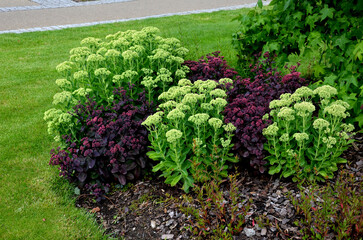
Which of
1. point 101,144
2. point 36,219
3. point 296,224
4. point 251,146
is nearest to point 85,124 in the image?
point 101,144

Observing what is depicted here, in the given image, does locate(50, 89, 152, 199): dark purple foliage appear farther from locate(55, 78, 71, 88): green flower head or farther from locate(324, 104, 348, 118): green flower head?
locate(324, 104, 348, 118): green flower head

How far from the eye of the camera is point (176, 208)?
3.59 meters

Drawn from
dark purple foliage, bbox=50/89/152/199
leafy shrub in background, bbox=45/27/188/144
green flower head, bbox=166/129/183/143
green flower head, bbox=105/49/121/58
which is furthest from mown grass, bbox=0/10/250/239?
green flower head, bbox=105/49/121/58

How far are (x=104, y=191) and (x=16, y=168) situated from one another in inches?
53.8

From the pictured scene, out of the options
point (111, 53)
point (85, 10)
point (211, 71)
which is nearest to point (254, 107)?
point (211, 71)

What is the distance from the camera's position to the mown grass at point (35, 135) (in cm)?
361

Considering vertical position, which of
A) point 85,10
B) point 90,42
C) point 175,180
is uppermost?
point 85,10

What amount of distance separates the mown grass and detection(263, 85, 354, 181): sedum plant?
2012mm

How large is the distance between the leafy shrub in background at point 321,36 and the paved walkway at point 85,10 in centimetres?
708

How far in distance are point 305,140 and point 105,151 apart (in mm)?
2181

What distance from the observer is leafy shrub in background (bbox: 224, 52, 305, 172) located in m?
3.71

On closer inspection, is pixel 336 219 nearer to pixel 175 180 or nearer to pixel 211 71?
pixel 175 180

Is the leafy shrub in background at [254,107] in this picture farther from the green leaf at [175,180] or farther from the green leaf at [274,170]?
the green leaf at [175,180]

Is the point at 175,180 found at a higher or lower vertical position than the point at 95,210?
higher
